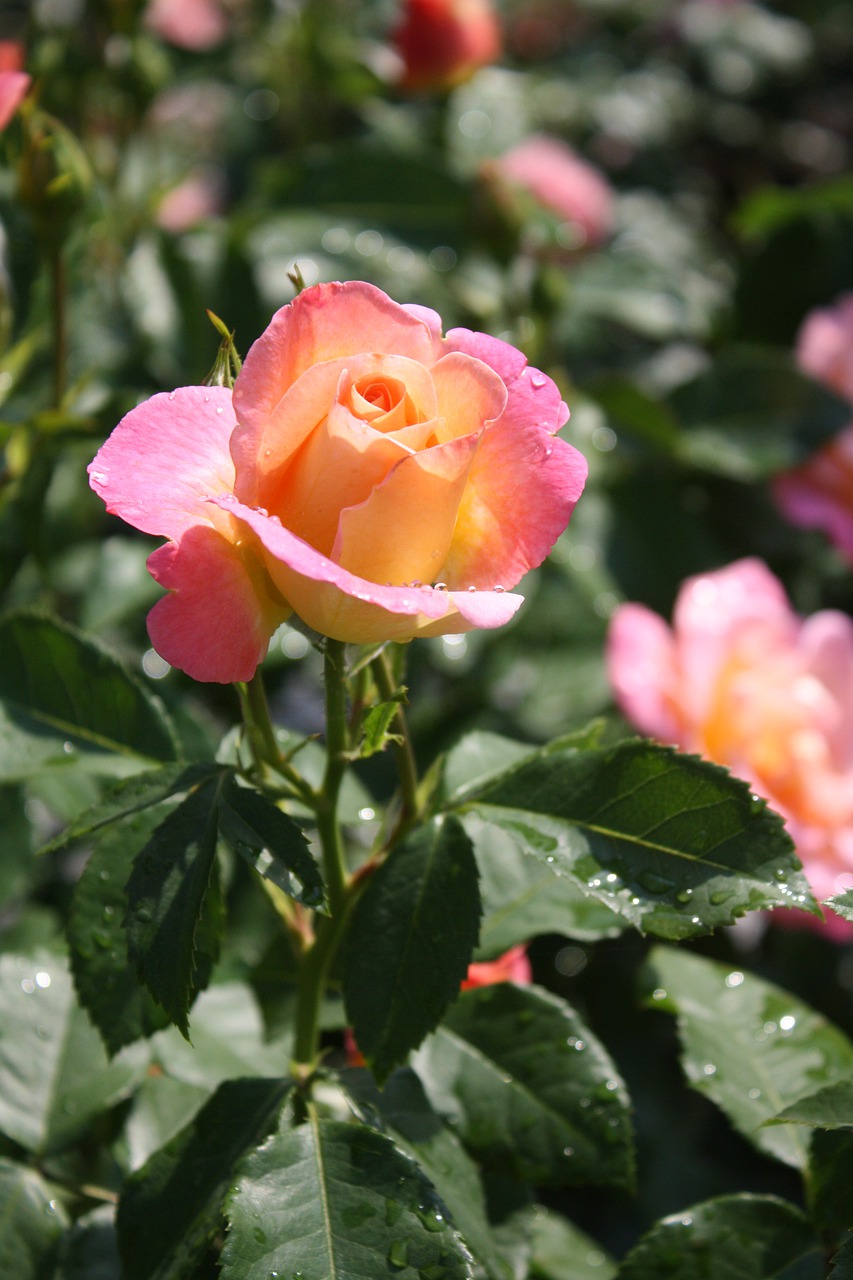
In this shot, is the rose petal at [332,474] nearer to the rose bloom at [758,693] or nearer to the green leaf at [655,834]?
the green leaf at [655,834]

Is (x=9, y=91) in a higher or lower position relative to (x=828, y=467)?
higher

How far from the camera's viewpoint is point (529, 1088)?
0.72 m

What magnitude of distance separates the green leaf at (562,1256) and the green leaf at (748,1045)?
17 cm

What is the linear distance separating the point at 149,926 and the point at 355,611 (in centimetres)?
18

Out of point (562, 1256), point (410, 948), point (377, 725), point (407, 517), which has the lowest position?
point (562, 1256)

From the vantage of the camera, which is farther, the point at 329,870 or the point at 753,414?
the point at 753,414

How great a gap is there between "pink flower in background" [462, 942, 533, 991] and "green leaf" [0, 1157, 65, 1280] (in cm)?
30

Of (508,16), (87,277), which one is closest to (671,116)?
(508,16)

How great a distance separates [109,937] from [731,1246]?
0.41m

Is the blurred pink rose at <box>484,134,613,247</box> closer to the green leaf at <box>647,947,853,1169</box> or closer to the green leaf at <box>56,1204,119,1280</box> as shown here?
the green leaf at <box>647,947,853,1169</box>

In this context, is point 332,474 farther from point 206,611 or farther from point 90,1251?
point 90,1251

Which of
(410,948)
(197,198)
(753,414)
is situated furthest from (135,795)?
(197,198)

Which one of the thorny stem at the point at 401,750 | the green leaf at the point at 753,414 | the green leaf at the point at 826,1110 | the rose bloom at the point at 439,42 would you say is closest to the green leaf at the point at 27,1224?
the thorny stem at the point at 401,750

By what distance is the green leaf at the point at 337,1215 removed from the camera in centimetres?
55
